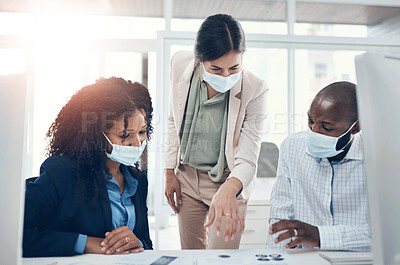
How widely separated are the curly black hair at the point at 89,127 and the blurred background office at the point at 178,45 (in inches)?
52.5

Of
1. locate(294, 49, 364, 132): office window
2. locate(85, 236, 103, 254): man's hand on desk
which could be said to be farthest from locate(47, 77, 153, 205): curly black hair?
locate(294, 49, 364, 132): office window

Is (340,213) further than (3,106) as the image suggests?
Yes

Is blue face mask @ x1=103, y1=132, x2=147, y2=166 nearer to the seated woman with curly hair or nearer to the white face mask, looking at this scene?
the seated woman with curly hair

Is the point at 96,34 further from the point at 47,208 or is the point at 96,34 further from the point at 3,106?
the point at 3,106

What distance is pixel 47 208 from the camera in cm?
109

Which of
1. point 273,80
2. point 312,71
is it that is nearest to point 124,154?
point 273,80

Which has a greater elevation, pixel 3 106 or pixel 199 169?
pixel 3 106

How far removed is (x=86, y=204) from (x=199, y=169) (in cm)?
50

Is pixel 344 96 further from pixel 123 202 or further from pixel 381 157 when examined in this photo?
pixel 123 202

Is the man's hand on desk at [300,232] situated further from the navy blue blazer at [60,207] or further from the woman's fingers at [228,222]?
the navy blue blazer at [60,207]

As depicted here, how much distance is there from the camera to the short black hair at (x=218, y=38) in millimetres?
1289

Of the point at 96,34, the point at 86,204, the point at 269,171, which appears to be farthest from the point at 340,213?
the point at 96,34

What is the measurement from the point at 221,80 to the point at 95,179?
0.60 metres

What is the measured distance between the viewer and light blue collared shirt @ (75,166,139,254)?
121cm
